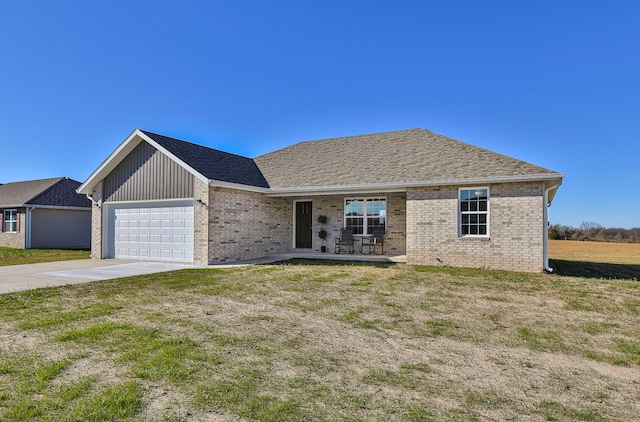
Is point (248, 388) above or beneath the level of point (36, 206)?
beneath

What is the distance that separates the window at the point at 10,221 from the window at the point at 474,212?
2807 cm

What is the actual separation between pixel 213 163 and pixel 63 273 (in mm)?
6465

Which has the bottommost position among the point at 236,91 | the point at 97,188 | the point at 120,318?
the point at 120,318

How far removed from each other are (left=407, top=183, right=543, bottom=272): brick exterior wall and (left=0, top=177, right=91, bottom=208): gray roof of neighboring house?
24300 mm

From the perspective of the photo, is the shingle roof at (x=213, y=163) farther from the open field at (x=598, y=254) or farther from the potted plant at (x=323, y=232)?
the open field at (x=598, y=254)

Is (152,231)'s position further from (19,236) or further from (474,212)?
(19,236)

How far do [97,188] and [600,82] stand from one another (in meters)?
21.4

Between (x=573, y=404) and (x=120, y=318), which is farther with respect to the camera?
(x=120, y=318)

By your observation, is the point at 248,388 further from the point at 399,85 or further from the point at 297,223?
the point at 399,85

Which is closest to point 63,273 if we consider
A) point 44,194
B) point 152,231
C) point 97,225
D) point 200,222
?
point 152,231

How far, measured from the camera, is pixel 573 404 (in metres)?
3.03

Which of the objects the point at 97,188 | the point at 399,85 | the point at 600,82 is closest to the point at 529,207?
the point at 600,82

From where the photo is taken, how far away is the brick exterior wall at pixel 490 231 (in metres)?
11.0

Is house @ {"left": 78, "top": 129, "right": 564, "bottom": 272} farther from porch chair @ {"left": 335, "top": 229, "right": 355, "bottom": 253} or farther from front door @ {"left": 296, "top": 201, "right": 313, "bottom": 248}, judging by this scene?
porch chair @ {"left": 335, "top": 229, "right": 355, "bottom": 253}
